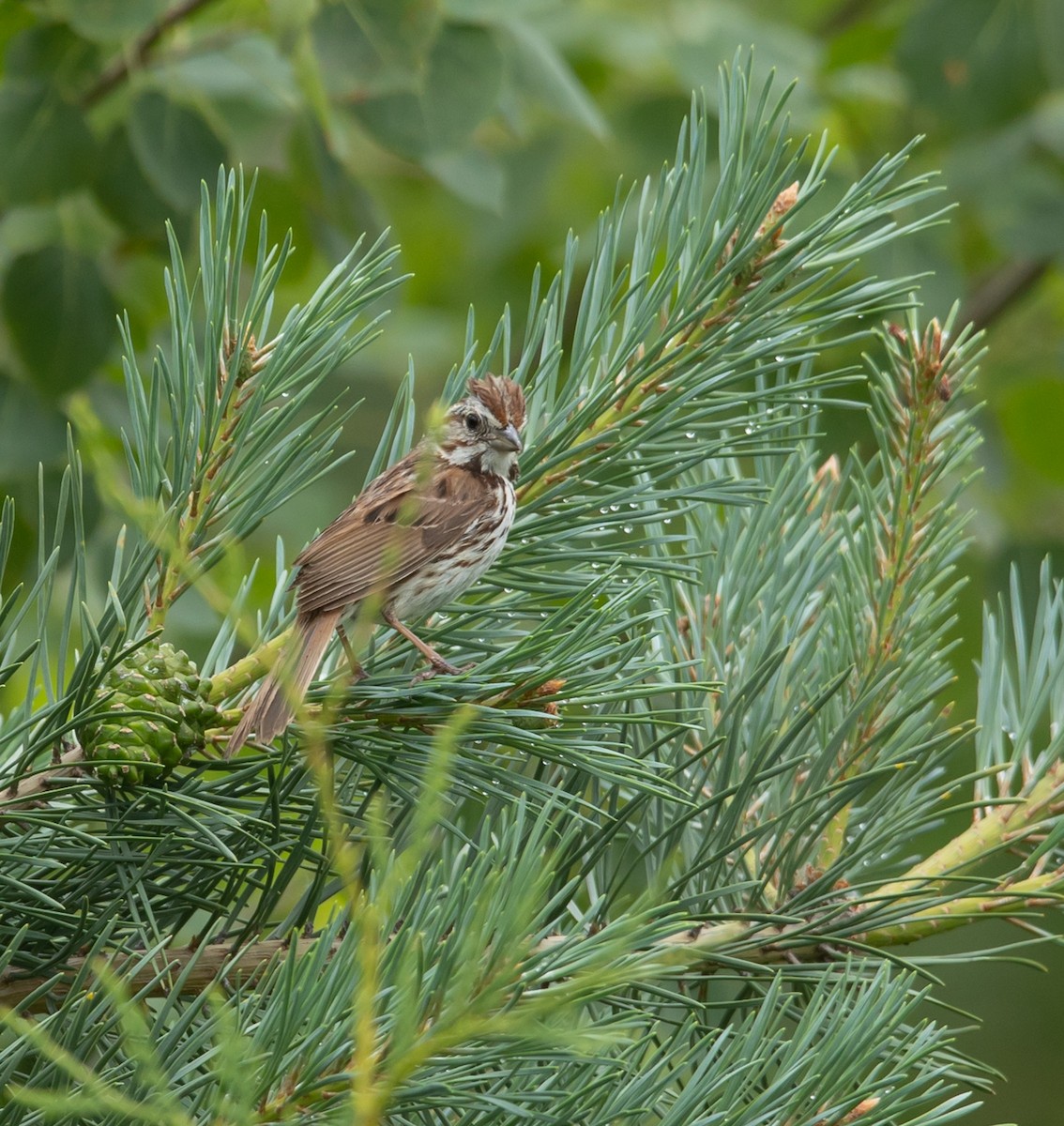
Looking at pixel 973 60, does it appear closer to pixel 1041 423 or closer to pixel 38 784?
pixel 1041 423

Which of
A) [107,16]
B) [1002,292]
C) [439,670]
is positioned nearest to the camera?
[439,670]

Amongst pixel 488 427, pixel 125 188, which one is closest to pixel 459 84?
pixel 125 188

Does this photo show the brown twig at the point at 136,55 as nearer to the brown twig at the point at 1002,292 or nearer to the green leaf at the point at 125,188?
the green leaf at the point at 125,188

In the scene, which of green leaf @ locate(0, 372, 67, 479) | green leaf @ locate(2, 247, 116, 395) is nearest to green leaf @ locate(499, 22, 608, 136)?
green leaf @ locate(2, 247, 116, 395)

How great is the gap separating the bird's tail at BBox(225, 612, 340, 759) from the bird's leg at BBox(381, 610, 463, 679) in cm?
6

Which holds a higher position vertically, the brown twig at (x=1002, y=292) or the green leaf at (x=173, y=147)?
the brown twig at (x=1002, y=292)

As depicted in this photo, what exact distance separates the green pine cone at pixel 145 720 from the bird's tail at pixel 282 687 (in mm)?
38

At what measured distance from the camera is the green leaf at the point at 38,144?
8.21 feet

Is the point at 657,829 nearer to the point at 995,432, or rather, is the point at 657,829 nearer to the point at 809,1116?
the point at 809,1116

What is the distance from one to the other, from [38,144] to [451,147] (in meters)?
0.76

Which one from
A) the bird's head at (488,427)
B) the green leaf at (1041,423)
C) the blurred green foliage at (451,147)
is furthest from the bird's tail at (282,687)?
the green leaf at (1041,423)

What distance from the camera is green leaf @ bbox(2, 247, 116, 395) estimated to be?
2547 mm

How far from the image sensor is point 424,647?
56.0 inches

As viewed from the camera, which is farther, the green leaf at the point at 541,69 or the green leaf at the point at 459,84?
the green leaf at the point at 541,69
